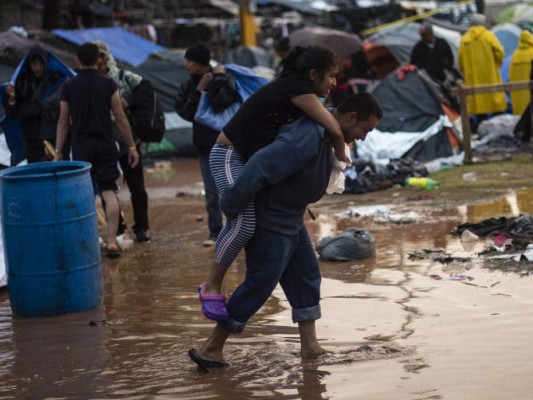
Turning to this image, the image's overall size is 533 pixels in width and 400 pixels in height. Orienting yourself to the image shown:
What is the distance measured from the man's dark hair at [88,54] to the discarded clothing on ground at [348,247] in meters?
2.53

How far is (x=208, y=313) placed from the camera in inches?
222

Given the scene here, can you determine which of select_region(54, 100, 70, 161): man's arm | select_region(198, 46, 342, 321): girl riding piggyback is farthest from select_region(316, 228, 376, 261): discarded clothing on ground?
select_region(198, 46, 342, 321): girl riding piggyback

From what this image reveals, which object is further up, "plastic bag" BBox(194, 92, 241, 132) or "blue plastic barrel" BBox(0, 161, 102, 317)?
"plastic bag" BBox(194, 92, 241, 132)

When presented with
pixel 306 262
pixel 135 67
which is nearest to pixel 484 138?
pixel 135 67

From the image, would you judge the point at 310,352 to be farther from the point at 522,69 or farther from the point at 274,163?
the point at 522,69

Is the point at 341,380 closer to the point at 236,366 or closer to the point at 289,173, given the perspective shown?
the point at 236,366

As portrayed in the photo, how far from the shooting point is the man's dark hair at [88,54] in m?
9.15

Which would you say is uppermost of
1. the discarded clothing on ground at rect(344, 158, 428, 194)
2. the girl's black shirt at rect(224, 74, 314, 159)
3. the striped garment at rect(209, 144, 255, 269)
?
the girl's black shirt at rect(224, 74, 314, 159)

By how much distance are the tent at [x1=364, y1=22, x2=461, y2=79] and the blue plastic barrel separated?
16.0 meters

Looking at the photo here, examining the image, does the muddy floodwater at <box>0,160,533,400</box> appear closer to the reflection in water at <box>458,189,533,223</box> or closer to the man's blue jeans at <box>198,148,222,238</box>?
the man's blue jeans at <box>198,148,222,238</box>

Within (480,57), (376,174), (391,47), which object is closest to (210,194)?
(376,174)

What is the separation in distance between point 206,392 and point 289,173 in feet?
3.82

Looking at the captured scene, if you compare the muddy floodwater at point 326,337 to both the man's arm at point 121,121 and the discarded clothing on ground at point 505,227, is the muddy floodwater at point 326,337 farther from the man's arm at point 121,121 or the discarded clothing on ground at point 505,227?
the man's arm at point 121,121

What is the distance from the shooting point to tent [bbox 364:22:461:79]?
22.7 metres
